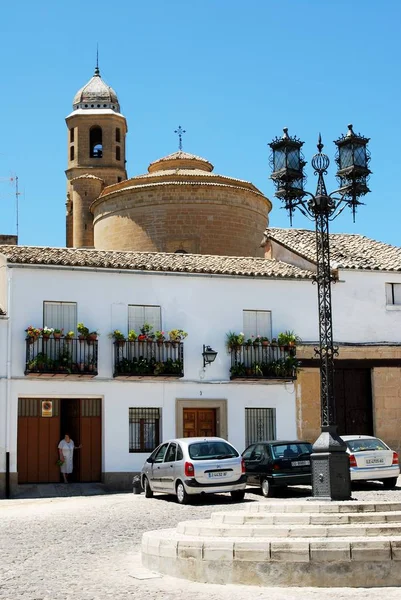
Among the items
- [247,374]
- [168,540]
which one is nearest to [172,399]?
[247,374]

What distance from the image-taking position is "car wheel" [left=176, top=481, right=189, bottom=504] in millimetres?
19516

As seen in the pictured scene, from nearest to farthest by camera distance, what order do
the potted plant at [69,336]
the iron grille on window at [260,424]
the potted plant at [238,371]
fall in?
the potted plant at [69,336] → the potted plant at [238,371] → the iron grille on window at [260,424]

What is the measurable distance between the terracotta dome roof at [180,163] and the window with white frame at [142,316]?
12.6 metres

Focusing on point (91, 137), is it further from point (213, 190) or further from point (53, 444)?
point (53, 444)

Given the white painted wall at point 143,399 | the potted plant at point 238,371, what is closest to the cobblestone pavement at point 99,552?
the white painted wall at point 143,399

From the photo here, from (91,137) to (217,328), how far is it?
111ft

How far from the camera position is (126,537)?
563 inches

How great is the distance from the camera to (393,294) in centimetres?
2959

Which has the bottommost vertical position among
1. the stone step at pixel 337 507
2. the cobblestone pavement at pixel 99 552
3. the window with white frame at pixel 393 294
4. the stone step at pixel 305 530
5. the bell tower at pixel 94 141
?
the cobblestone pavement at pixel 99 552

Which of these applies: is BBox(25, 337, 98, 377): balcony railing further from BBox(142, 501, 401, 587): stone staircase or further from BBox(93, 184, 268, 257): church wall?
BBox(142, 501, 401, 587): stone staircase

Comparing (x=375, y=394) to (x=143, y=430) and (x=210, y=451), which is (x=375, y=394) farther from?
(x=210, y=451)

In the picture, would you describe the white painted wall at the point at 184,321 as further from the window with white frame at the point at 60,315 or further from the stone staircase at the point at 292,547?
the stone staircase at the point at 292,547

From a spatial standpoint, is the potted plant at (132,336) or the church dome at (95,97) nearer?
the potted plant at (132,336)

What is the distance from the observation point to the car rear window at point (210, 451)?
779 inches
